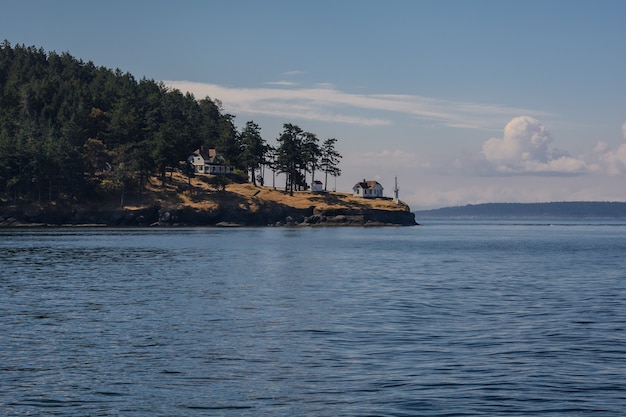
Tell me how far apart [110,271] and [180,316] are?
2996 cm

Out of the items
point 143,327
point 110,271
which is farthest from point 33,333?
point 110,271

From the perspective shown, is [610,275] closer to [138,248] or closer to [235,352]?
[235,352]

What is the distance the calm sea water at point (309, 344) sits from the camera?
70.4 feet

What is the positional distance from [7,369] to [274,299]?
2267 cm

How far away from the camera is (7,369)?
25.4 meters

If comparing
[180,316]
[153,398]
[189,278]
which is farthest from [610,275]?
[153,398]

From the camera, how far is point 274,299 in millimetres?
46594

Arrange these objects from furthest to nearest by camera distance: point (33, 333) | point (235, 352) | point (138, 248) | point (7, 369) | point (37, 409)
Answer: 1. point (138, 248)
2. point (33, 333)
3. point (235, 352)
4. point (7, 369)
5. point (37, 409)

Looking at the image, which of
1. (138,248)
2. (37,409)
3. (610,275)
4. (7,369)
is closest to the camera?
(37,409)

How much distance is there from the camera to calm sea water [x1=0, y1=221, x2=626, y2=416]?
70.4ft

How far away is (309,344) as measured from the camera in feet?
101

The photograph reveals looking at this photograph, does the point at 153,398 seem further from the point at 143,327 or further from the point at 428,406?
the point at 143,327

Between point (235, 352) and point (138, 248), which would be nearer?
point (235, 352)

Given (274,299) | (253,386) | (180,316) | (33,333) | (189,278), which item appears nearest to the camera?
(253,386)
